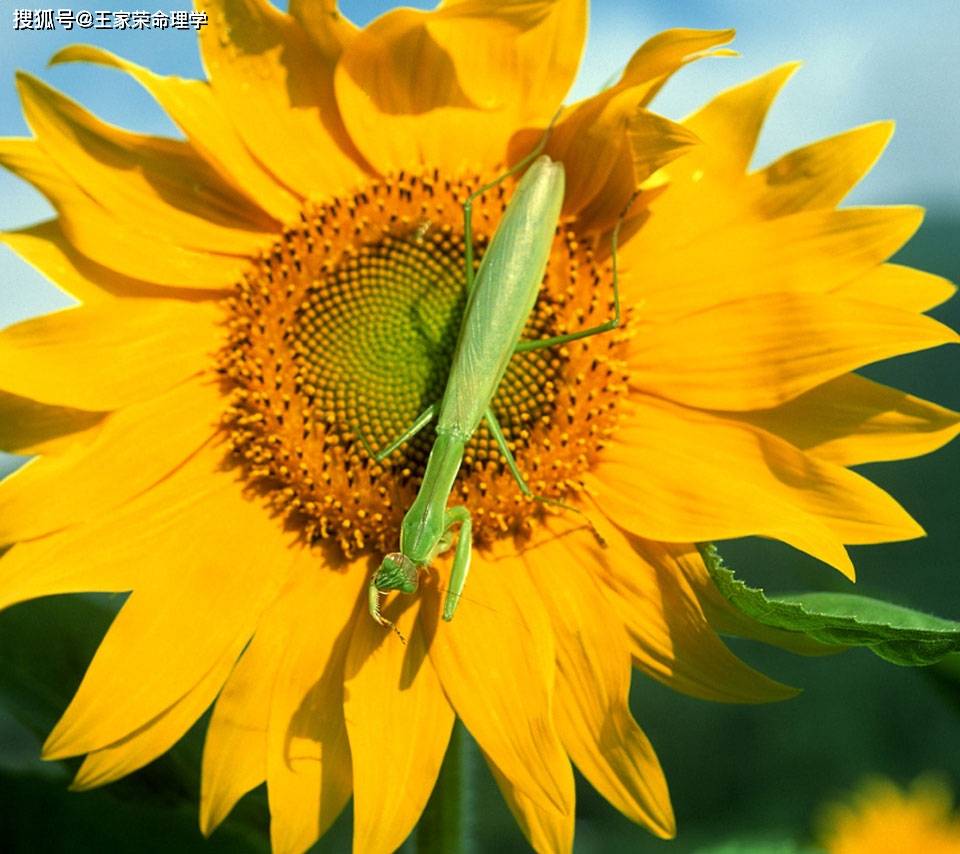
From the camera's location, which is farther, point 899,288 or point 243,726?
point 899,288

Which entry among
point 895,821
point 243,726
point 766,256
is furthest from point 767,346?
point 895,821

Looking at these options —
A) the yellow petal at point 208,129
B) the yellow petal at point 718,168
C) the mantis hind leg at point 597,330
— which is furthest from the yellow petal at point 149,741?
the yellow petal at point 718,168

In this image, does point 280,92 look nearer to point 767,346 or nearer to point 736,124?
point 736,124

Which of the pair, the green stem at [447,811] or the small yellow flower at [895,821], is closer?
the green stem at [447,811]

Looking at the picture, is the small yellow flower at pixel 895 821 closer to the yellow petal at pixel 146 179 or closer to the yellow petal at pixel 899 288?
the yellow petal at pixel 899 288

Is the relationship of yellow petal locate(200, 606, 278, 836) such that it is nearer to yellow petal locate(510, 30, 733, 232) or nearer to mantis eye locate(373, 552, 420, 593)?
mantis eye locate(373, 552, 420, 593)

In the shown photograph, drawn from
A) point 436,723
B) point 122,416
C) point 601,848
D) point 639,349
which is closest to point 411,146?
point 639,349

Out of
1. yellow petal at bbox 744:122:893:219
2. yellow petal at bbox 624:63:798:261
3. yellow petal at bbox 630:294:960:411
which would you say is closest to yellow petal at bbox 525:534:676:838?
yellow petal at bbox 630:294:960:411
